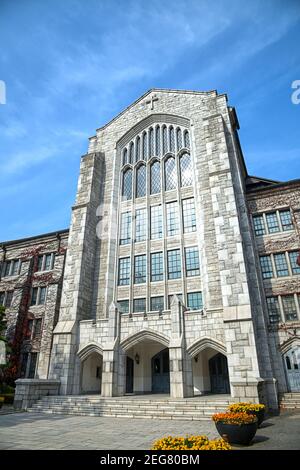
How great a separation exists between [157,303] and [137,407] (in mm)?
7232

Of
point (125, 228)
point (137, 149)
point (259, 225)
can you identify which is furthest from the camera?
point (137, 149)

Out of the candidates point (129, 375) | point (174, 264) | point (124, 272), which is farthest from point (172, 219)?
point (129, 375)

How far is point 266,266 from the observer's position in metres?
19.0

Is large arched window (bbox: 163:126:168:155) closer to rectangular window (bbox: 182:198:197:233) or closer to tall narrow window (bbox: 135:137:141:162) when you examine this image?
tall narrow window (bbox: 135:137:141:162)

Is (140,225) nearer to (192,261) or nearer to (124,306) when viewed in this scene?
(192,261)

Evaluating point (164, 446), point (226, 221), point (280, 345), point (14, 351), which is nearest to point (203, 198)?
point (226, 221)

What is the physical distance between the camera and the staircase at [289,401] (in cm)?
1469

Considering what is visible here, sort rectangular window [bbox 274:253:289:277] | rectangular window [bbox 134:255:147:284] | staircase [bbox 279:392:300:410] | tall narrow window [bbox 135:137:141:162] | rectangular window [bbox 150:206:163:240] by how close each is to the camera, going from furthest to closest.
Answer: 1. tall narrow window [bbox 135:137:141:162]
2. rectangular window [bbox 150:206:163:240]
3. rectangular window [bbox 134:255:147:284]
4. rectangular window [bbox 274:253:289:277]
5. staircase [bbox 279:392:300:410]

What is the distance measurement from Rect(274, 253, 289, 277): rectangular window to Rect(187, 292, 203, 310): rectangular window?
5214 mm

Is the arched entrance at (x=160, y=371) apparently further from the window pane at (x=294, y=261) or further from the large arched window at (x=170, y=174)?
the large arched window at (x=170, y=174)

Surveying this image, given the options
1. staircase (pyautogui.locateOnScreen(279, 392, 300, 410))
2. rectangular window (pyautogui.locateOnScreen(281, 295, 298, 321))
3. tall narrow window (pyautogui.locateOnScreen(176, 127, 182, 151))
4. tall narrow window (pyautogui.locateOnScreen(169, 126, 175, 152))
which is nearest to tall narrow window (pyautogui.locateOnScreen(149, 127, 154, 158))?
tall narrow window (pyautogui.locateOnScreen(169, 126, 175, 152))

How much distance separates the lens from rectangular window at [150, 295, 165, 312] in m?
19.2

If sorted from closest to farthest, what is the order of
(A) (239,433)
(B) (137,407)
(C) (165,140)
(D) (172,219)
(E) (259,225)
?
(A) (239,433), (B) (137,407), (E) (259,225), (D) (172,219), (C) (165,140)

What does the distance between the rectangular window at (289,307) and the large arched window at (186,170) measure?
401 inches
